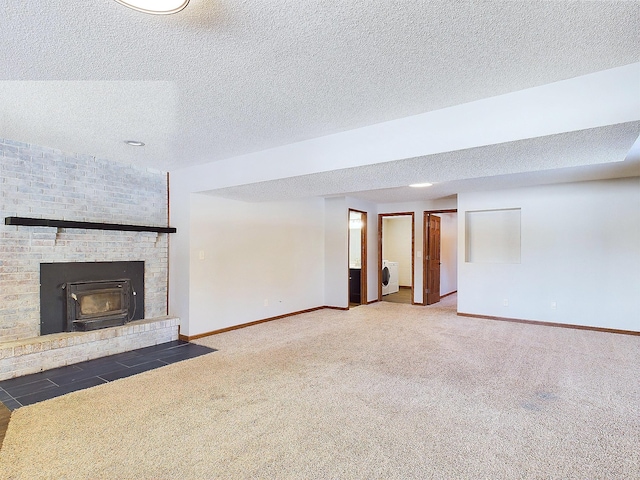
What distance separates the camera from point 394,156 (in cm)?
295

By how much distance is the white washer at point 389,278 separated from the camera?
914 centimetres

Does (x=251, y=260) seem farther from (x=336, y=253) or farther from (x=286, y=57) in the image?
(x=286, y=57)

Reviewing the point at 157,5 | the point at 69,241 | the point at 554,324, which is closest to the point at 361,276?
the point at 554,324

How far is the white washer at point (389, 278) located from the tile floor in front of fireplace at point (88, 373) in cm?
562

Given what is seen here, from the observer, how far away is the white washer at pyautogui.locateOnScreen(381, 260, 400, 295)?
9141mm

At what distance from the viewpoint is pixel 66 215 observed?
4.04 metres

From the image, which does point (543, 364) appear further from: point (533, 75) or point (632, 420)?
point (533, 75)

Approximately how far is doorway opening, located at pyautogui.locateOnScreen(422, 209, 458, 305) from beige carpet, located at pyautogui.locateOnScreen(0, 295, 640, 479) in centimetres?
328

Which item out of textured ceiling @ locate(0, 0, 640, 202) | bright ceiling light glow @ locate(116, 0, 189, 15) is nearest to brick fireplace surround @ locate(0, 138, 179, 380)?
textured ceiling @ locate(0, 0, 640, 202)

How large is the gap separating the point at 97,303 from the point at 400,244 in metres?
8.71

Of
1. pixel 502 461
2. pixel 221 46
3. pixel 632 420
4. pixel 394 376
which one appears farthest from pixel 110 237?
pixel 632 420

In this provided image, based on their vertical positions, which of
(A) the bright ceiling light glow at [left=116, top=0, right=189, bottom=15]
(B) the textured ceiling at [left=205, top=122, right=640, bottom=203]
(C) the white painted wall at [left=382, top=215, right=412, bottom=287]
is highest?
(A) the bright ceiling light glow at [left=116, top=0, right=189, bottom=15]

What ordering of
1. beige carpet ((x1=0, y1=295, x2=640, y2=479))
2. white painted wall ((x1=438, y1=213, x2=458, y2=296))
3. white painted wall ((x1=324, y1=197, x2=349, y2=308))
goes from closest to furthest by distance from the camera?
beige carpet ((x1=0, y1=295, x2=640, y2=479)), white painted wall ((x1=324, y1=197, x2=349, y2=308)), white painted wall ((x1=438, y1=213, x2=458, y2=296))

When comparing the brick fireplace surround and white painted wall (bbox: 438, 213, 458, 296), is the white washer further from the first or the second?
the brick fireplace surround
